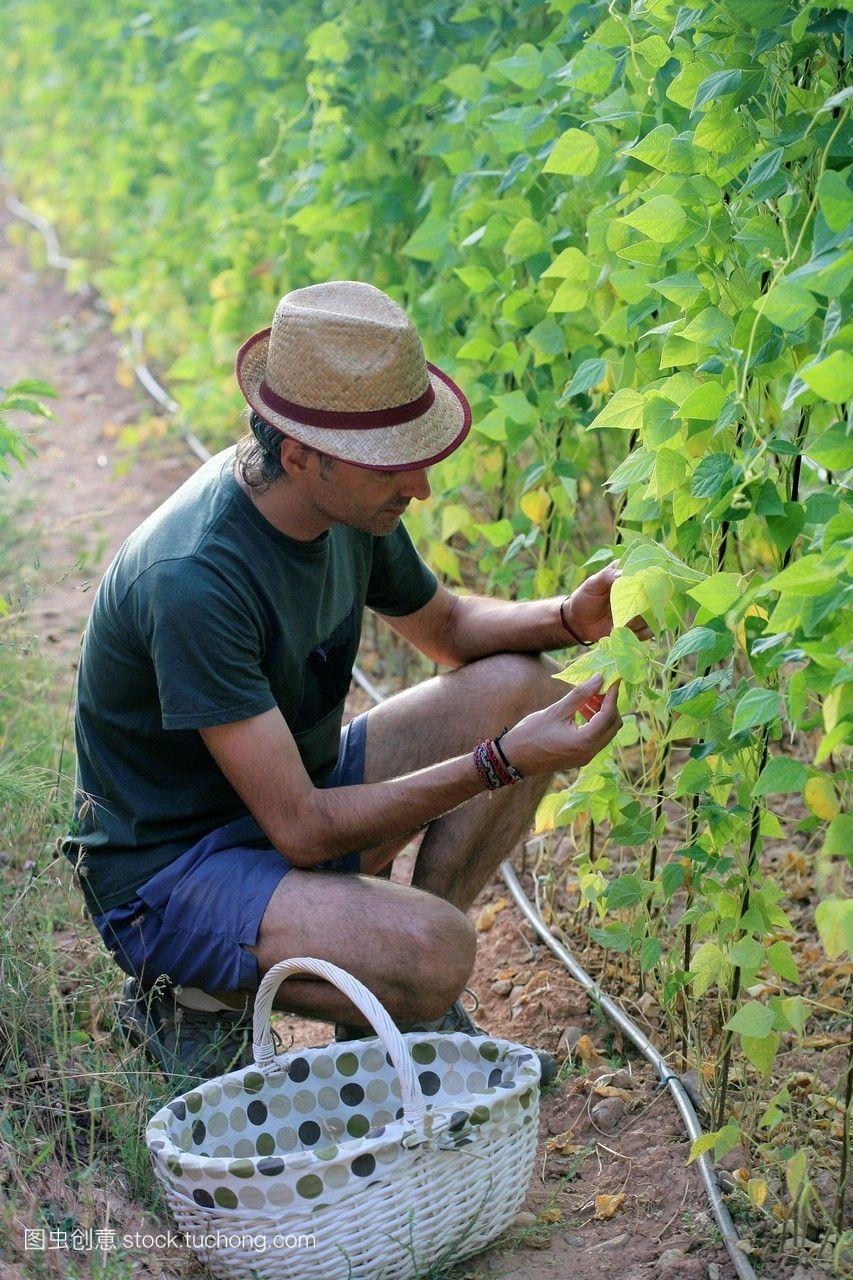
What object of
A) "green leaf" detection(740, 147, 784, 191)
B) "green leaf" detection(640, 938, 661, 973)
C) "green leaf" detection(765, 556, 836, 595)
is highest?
"green leaf" detection(740, 147, 784, 191)

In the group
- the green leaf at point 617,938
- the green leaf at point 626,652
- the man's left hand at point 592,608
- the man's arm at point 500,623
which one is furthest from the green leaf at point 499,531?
the green leaf at point 626,652

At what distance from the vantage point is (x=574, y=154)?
218 centimetres

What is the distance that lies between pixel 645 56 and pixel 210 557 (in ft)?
3.03

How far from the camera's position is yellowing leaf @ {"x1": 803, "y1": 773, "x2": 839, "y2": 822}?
5.63 ft

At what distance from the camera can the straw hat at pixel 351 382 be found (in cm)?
217

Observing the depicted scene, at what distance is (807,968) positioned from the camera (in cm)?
263

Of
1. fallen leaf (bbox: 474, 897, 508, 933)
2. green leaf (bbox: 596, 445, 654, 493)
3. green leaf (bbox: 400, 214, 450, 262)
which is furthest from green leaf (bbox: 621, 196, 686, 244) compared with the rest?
fallen leaf (bbox: 474, 897, 508, 933)

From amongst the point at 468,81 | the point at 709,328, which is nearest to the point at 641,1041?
the point at 709,328

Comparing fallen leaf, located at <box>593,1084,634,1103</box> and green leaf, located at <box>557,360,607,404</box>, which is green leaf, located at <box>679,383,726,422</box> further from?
fallen leaf, located at <box>593,1084,634,1103</box>

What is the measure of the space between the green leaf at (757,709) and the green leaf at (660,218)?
60cm

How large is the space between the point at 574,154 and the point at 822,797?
1028 millimetres

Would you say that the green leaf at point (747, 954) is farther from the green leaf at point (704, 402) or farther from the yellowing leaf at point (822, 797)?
the green leaf at point (704, 402)

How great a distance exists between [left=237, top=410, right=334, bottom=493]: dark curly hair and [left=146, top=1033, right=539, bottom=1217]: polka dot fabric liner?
34.2 inches

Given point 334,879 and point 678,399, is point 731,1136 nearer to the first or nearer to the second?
point 334,879
